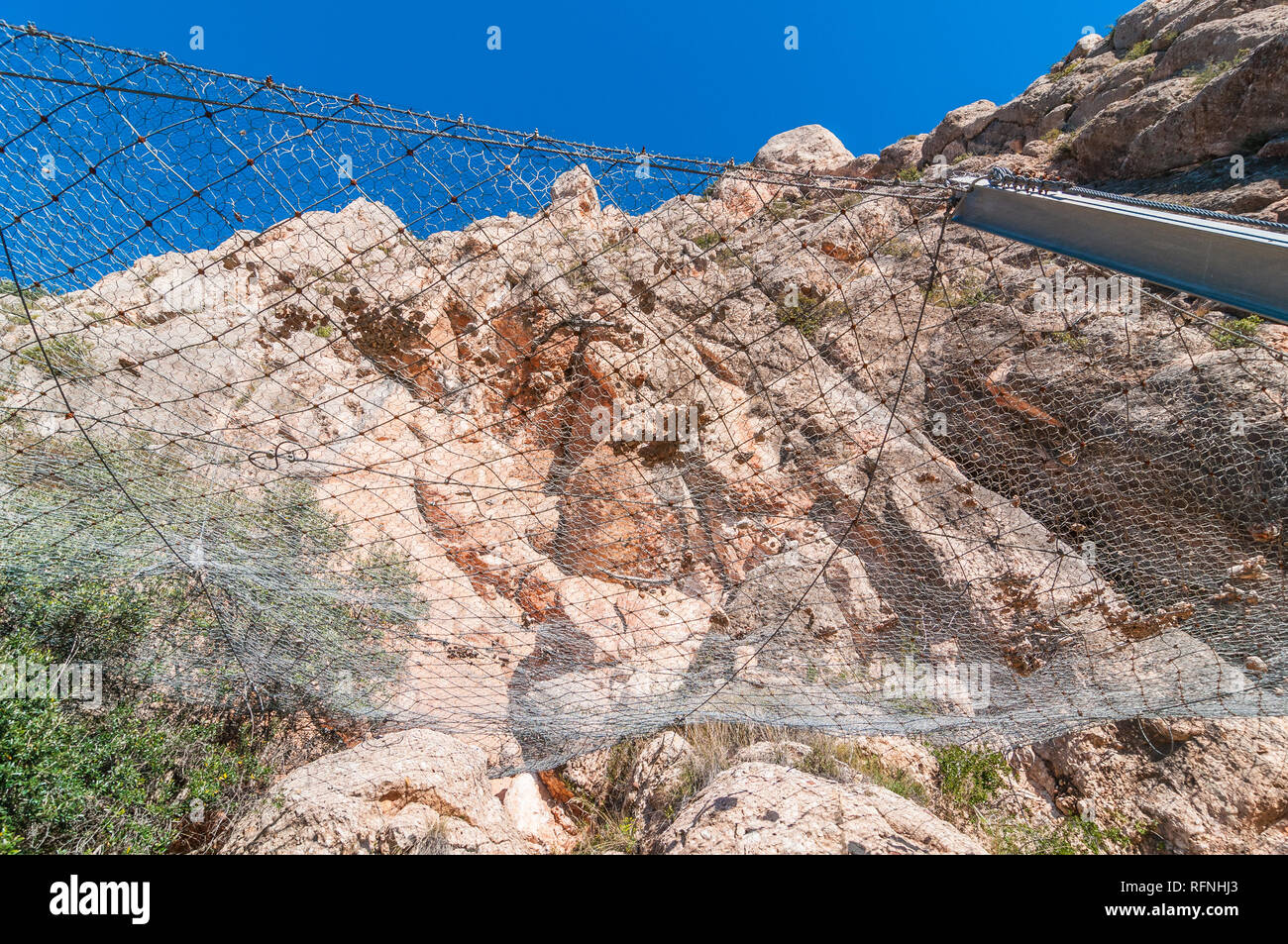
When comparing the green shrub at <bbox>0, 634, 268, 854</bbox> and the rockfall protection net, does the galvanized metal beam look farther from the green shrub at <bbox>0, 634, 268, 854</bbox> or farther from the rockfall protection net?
the green shrub at <bbox>0, 634, 268, 854</bbox>

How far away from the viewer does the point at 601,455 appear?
4605 mm

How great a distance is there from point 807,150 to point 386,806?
11869mm

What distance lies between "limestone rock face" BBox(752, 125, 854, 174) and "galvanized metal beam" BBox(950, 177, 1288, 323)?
983cm

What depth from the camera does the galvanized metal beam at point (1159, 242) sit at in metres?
1.21

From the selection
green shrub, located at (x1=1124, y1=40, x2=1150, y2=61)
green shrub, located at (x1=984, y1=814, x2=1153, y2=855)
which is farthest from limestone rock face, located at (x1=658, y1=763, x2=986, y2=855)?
green shrub, located at (x1=1124, y1=40, x2=1150, y2=61)

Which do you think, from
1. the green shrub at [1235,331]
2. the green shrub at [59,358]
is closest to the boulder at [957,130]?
the green shrub at [1235,331]

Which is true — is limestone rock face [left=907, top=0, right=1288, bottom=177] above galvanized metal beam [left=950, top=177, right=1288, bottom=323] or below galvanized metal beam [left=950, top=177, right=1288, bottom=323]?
above

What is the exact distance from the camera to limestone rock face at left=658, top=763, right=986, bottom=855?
2090 millimetres

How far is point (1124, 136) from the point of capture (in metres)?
5.28

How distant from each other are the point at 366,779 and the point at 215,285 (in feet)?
12.8

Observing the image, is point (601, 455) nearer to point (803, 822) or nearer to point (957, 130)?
point (803, 822)

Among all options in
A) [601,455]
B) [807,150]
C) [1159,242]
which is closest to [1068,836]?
[1159,242]

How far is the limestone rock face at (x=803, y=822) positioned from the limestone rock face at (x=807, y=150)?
34.1 ft

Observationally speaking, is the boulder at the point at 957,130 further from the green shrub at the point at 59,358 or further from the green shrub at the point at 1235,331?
the green shrub at the point at 59,358
